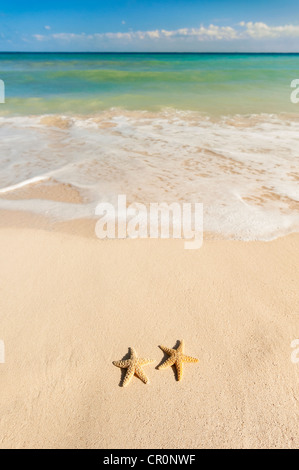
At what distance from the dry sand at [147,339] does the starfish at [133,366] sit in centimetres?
6

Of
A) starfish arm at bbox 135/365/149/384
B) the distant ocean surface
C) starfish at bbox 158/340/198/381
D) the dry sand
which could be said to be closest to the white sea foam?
the distant ocean surface

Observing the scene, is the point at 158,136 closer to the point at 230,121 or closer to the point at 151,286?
the point at 230,121

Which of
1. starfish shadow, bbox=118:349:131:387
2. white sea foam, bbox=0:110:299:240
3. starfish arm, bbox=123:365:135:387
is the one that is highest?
white sea foam, bbox=0:110:299:240

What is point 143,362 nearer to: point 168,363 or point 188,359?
point 168,363

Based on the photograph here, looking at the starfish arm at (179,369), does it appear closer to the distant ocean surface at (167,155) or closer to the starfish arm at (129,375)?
the starfish arm at (129,375)

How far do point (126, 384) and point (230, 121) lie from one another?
1010 cm

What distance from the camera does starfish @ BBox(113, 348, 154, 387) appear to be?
7.43 ft

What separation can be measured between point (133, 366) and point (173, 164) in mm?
4871

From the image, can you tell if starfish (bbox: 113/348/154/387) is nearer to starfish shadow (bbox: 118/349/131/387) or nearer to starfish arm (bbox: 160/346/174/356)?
starfish shadow (bbox: 118/349/131/387)

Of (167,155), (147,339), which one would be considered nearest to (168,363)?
(147,339)

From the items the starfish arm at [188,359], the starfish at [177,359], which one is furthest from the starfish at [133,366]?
the starfish arm at [188,359]

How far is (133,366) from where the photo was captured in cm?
232

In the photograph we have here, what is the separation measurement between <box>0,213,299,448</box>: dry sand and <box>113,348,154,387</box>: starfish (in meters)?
0.06

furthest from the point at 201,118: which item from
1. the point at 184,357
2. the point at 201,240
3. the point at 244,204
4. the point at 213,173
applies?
the point at 184,357
